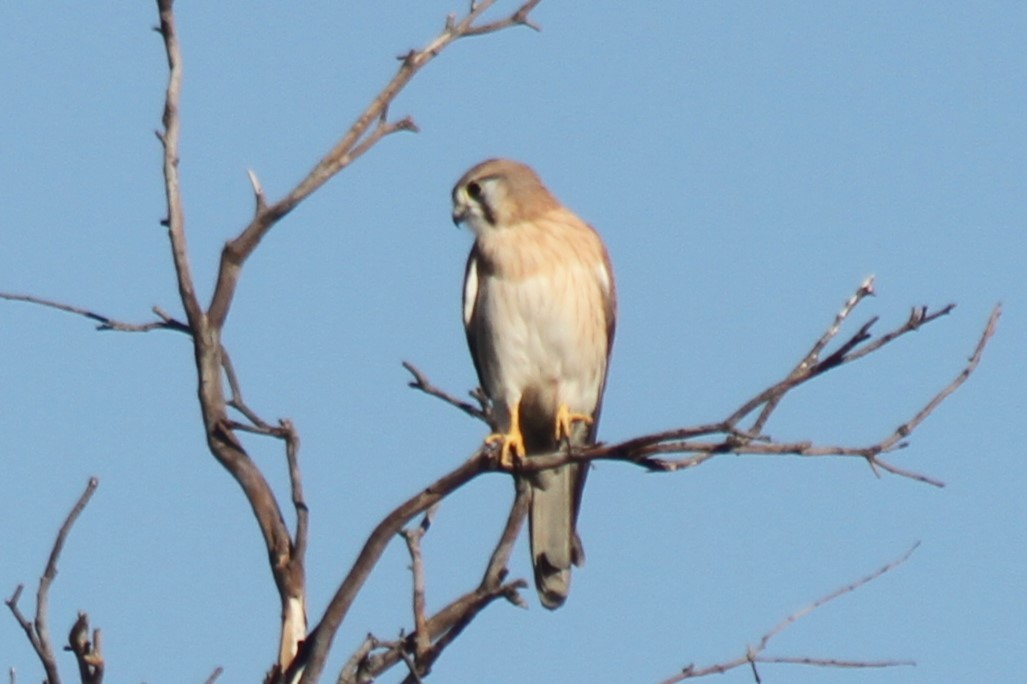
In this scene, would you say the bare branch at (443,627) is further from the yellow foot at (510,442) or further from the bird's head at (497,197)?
the bird's head at (497,197)

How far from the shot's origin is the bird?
16.4 ft

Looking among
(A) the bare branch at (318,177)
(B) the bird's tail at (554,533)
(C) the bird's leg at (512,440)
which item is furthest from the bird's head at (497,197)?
(A) the bare branch at (318,177)

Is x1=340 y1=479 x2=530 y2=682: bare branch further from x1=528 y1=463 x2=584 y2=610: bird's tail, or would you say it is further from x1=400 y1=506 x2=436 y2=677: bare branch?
x1=528 y1=463 x2=584 y2=610: bird's tail

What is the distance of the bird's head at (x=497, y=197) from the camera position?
5.20 m

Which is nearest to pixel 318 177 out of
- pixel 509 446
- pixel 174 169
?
pixel 174 169

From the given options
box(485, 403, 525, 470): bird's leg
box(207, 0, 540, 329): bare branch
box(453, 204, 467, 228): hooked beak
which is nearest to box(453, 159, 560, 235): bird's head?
box(453, 204, 467, 228): hooked beak

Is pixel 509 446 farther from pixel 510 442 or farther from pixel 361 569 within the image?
pixel 361 569

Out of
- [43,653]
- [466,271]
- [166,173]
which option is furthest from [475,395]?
[466,271]

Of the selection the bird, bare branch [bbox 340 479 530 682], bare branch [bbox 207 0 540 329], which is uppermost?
the bird

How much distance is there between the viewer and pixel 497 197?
5230mm

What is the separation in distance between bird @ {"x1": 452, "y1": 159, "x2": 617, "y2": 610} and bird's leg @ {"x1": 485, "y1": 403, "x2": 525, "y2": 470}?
1 cm

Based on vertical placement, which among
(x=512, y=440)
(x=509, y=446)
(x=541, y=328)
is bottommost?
(x=509, y=446)

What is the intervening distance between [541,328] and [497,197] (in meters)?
0.52

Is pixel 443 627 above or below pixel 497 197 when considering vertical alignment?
below
